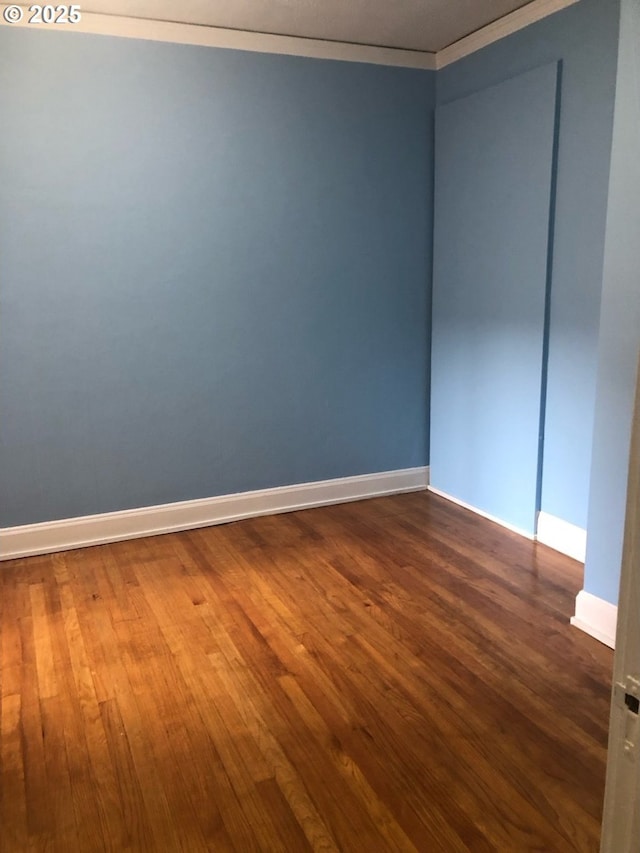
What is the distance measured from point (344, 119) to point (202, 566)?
2398mm

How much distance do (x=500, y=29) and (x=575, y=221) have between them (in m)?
1.09

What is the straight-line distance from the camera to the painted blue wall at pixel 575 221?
9.62 feet

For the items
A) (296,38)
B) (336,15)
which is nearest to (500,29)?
(336,15)

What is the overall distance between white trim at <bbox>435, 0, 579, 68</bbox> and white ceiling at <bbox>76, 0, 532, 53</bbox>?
1.2 inches

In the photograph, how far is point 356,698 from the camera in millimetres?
2279

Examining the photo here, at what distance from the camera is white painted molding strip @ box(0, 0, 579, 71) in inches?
125

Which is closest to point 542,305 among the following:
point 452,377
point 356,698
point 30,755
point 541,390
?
point 541,390

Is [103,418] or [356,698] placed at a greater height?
[103,418]

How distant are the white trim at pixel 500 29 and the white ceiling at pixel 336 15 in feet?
0.10

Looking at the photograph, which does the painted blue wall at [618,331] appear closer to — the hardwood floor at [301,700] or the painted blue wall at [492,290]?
the hardwood floor at [301,700]

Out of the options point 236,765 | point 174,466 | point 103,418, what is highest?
point 103,418

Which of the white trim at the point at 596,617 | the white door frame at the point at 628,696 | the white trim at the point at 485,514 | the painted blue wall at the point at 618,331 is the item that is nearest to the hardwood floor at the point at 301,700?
the white trim at the point at 596,617

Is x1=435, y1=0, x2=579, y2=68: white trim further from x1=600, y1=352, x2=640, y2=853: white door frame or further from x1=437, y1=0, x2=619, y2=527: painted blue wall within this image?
x1=600, y1=352, x2=640, y2=853: white door frame

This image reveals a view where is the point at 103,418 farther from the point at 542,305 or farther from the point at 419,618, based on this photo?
the point at 542,305
